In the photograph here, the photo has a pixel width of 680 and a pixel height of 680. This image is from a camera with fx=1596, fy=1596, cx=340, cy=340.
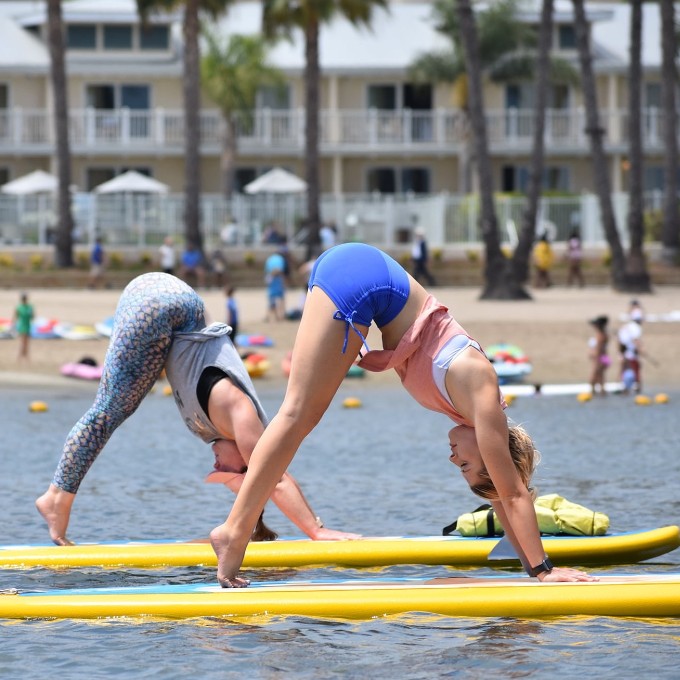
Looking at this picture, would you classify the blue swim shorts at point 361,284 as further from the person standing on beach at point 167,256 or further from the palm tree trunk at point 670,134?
the palm tree trunk at point 670,134

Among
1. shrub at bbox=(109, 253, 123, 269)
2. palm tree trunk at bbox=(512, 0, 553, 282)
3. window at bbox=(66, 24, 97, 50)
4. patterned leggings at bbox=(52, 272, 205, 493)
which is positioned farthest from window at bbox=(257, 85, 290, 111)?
patterned leggings at bbox=(52, 272, 205, 493)

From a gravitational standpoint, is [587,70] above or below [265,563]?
above

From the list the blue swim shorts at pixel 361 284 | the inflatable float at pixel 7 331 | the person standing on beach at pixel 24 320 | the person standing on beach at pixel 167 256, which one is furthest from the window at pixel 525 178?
the blue swim shorts at pixel 361 284

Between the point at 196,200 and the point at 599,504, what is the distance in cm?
2746

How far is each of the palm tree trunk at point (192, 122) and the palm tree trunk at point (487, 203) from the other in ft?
23.4

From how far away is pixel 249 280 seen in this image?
37.9 meters

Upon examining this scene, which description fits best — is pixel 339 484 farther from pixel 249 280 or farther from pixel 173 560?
pixel 249 280

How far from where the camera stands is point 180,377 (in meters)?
7.74

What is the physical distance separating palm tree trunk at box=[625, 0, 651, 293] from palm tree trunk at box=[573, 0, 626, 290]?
11.4 inches

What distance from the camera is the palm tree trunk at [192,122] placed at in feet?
121

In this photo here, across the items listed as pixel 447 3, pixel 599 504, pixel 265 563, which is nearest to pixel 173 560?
pixel 265 563

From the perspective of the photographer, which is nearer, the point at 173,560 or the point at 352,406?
the point at 173,560

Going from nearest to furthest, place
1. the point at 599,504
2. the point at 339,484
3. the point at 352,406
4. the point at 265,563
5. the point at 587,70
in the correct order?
the point at 265,563, the point at 599,504, the point at 339,484, the point at 352,406, the point at 587,70

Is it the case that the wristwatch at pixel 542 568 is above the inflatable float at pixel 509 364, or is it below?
above
